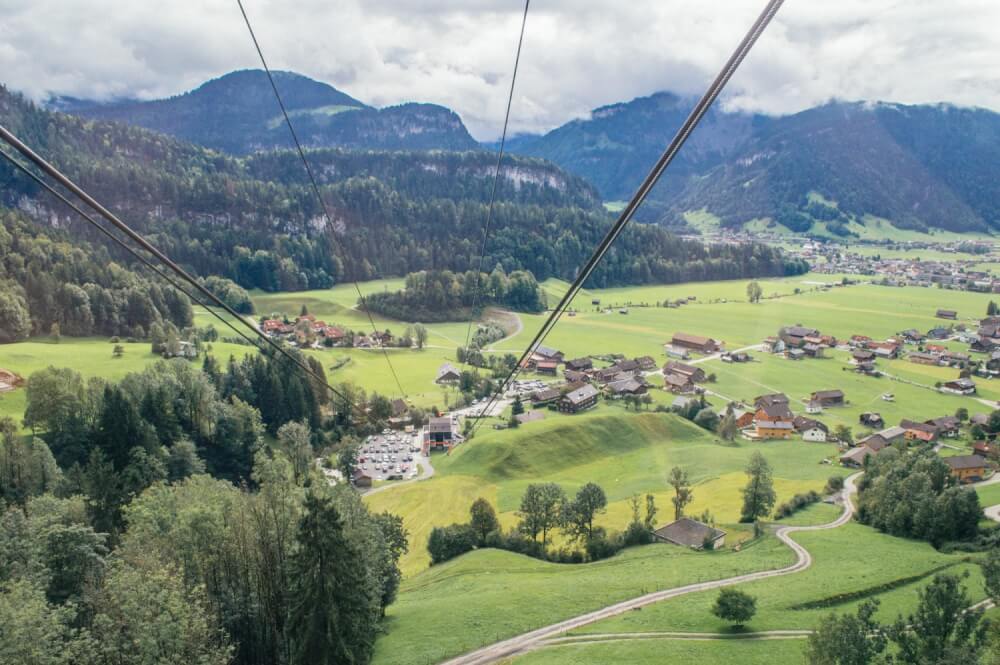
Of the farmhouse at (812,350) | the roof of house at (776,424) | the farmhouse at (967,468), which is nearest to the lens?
the farmhouse at (967,468)

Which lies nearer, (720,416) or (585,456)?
(585,456)

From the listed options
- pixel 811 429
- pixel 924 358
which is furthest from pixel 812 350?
pixel 811 429

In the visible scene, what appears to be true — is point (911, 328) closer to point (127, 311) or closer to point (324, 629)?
point (324, 629)

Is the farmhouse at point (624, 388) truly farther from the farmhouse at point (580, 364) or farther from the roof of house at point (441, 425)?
the roof of house at point (441, 425)

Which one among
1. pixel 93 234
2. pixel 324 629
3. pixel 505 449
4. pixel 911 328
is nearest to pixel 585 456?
pixel 505 449

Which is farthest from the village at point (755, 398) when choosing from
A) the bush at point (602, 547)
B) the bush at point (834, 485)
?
the bush at point (602, 547)

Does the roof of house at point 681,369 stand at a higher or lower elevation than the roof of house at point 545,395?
higher
